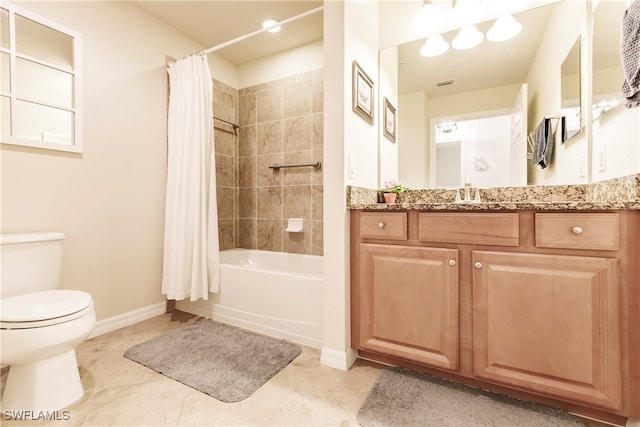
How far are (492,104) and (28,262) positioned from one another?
A: 2773 mm

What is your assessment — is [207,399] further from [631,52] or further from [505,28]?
[505,28]

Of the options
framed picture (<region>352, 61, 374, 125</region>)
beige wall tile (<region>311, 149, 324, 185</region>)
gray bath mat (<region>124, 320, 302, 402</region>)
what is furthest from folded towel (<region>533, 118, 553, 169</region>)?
gray bath mat (<region>124, 320, 302, 402</region>)

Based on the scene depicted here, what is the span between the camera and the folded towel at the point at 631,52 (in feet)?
3.37

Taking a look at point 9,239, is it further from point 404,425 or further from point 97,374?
point 404,425

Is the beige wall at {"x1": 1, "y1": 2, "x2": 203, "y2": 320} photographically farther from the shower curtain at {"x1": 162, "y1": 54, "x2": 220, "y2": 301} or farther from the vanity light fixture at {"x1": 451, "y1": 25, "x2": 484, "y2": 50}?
the vanity light fixture at {"x1": 451, "y1": 25, "x2": 484, "y2": 50}

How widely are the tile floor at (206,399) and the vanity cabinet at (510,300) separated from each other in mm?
244

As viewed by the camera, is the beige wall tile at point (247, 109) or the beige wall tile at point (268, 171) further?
the beige wall tile at point (247, 109)

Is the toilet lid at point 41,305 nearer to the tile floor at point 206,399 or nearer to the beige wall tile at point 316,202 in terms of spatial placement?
the tile floor at point 206,399

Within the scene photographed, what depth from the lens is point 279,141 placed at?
2.92 m

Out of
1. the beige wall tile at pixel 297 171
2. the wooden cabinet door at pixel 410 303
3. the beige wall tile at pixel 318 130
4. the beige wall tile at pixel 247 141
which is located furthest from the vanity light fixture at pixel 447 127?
the beige wall tile at pixel 247 141

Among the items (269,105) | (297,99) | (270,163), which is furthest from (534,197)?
(269,105)

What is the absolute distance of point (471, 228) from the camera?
4.38ft

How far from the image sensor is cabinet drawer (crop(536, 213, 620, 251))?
3.56ft

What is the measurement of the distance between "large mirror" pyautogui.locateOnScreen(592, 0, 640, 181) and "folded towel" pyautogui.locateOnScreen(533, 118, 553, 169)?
20cm
